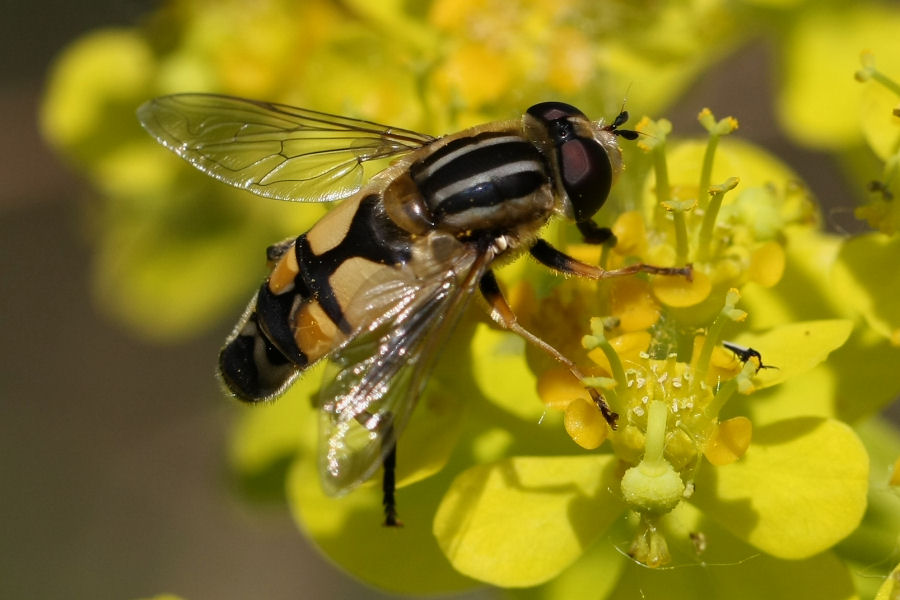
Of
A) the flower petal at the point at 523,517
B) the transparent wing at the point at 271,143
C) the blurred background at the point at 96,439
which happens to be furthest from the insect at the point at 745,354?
the blurred background at the point at 96,439

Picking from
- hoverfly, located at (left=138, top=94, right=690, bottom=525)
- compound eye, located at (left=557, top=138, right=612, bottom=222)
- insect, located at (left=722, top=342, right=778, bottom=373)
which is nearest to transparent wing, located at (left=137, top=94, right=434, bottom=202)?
hoverfly, located at (left=138, top=94, right=690, bottom=525)

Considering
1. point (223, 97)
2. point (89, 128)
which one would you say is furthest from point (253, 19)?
point (223, 97)

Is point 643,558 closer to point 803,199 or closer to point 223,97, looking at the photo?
point 803,199

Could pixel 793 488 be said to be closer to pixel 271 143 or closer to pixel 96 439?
pixel 271 143

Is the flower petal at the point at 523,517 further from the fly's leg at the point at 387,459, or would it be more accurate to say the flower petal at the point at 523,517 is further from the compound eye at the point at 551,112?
the compound eye at the point at 551,112

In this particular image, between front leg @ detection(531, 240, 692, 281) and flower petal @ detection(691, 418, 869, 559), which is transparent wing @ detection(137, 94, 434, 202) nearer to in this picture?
front leg @ detection(531, 240, 692, 281)
